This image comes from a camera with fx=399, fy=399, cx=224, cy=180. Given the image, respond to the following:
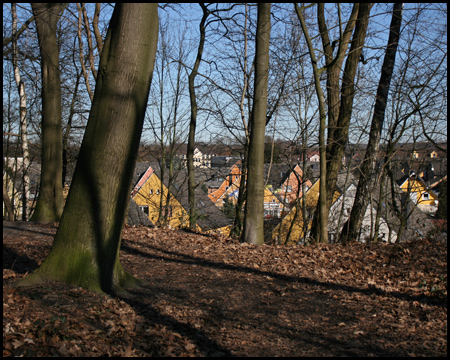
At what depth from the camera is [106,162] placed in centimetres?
470

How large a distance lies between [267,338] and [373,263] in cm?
368

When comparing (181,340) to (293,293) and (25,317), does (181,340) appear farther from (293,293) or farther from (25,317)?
(293,293)

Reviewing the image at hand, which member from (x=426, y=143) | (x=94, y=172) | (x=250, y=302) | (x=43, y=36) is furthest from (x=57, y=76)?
(x=426, y=143)

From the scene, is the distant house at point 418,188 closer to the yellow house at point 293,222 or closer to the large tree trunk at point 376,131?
the large tree trunk at point 376,131

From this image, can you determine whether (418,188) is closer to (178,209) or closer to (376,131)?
(376,131)

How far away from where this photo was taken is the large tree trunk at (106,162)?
15.4ft

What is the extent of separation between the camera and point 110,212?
482 centimetres

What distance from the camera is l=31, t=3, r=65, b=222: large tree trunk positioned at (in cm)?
1031

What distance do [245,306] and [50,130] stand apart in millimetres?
7802

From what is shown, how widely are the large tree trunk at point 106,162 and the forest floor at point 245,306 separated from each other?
333 mm

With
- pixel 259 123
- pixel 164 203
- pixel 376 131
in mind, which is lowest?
pixel 164 203

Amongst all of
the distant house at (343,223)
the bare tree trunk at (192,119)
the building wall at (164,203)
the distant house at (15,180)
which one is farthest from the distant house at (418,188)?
the distant house at (15,180)

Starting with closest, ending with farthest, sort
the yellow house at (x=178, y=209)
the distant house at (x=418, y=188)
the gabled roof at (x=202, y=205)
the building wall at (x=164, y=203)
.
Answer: the distant house at (x=418, y=188), the building wall at (x=164, y=203), the yellow house at (x=178, y=209), the gabled roof at (x=202, y=205)

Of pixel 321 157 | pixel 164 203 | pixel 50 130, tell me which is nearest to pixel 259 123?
pixel 321 157
